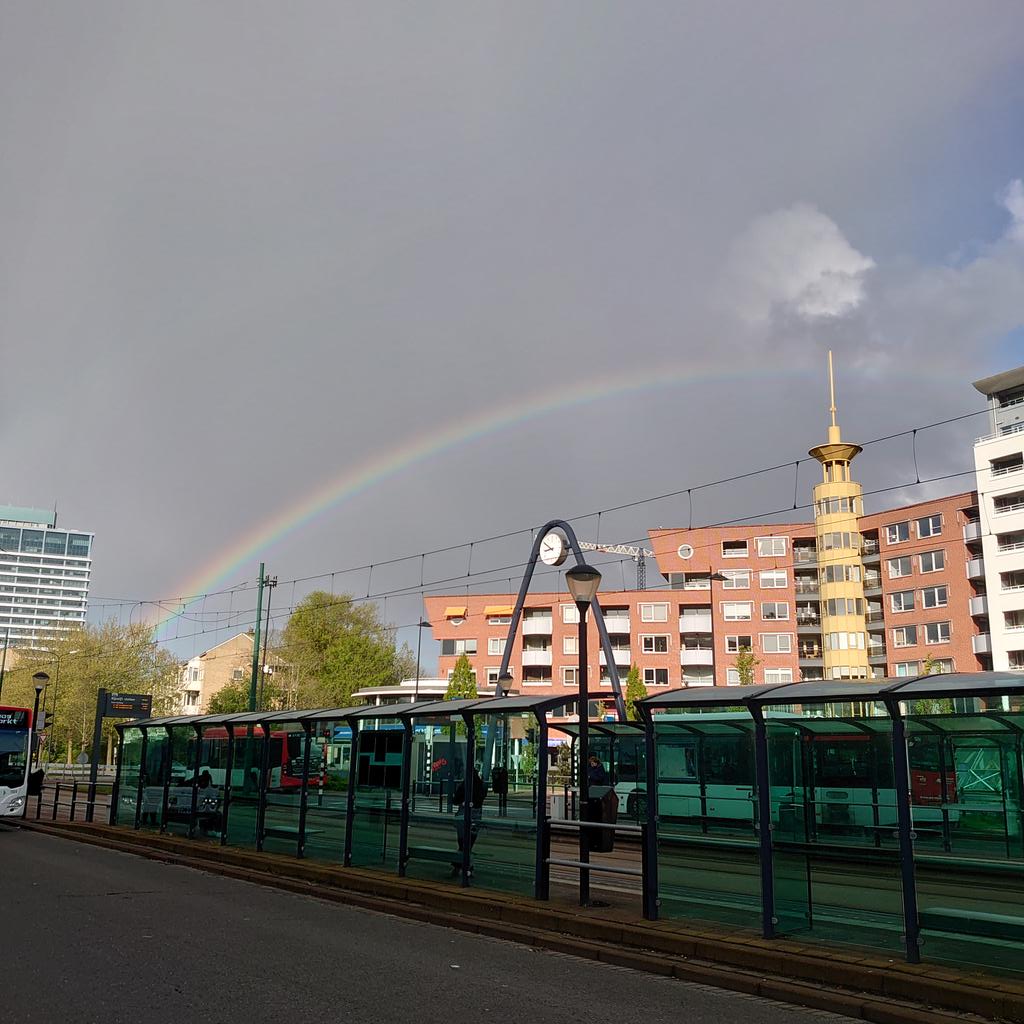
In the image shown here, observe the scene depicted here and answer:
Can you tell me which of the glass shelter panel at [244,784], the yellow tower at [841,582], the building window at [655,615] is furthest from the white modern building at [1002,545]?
the glass shelter panel at [244,784]

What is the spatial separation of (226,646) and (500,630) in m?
49.5

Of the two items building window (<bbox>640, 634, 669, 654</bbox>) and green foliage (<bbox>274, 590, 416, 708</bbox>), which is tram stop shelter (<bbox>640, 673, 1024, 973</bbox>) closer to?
building window (<bbox>640, 634, 669, 654</bbox>)

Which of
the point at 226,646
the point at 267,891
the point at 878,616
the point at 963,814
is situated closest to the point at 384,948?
the point at 267,891

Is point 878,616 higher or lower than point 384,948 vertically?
higher

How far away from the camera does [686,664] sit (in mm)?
78375

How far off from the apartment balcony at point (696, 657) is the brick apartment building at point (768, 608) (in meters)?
0.08

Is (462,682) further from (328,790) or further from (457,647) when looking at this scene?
(328,790)

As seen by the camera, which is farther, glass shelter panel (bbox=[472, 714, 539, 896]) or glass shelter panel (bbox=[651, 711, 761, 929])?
glass shelter panel (bbox=[472, 714, 539, 896])

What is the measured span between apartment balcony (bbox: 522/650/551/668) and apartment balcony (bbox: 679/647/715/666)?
33.6 feet

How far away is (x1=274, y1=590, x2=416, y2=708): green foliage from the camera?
8331 centimetres

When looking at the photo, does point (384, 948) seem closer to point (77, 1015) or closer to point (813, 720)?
point (77, 1015)

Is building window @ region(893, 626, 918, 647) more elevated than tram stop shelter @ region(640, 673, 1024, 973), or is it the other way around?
building window @ region(893, 626, 918, 647)

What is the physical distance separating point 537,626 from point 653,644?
9187 millimetres

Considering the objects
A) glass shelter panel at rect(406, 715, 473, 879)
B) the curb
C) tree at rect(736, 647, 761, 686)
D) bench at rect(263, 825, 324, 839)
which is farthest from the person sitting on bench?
tree at rect(736, 647, 761, 686)
